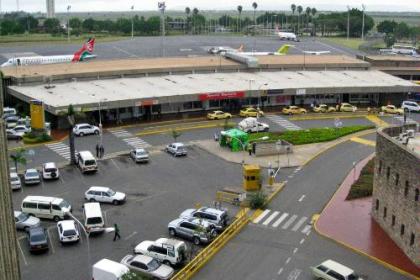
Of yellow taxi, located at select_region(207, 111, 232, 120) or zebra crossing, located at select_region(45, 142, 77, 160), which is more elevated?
yellow taxi, located at select_region(207, 111, 232, 120)

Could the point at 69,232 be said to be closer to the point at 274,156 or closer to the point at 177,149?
the point at 177,149

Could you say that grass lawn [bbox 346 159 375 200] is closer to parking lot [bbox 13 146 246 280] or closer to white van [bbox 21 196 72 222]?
parking lot [bbox 13 146 246 280]

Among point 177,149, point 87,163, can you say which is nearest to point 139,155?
point 177,149

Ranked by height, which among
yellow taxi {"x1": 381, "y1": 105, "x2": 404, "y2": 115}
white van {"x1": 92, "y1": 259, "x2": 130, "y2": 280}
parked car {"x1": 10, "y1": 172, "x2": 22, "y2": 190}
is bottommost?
white van {"x1": 92, "y1": 259, "x2": 130, "y2": 280}

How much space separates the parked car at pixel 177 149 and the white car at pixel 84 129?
993cm

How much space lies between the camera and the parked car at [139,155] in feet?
173

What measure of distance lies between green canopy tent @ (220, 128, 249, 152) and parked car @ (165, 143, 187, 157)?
4555mm

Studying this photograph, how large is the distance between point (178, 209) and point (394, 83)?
49.1 meters

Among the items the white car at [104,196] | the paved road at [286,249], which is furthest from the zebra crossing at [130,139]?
the paved road at [286,249]

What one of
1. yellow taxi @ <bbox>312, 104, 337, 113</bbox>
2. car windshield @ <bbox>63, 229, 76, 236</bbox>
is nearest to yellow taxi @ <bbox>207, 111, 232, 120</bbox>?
yellow taxi @ <bbox>312, 104, 337, 113</bbox>

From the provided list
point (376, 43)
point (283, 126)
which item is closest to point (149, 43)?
point (376, 43)

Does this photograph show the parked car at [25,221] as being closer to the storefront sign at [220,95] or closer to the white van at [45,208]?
the white van at [45,208]

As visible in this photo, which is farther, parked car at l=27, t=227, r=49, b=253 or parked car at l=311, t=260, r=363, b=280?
parked car at l=27, t=227, r=49, b=253

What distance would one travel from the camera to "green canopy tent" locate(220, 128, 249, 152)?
57.4m
